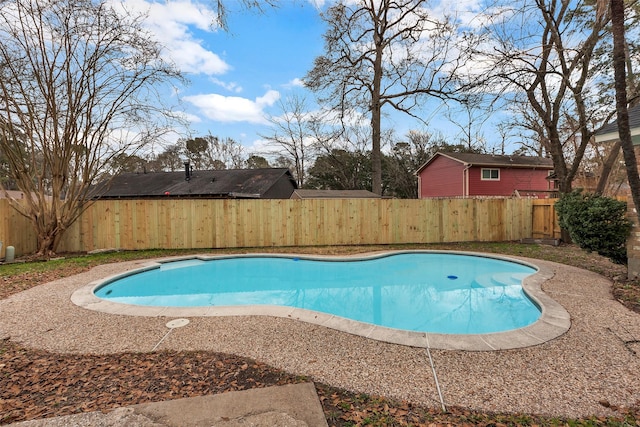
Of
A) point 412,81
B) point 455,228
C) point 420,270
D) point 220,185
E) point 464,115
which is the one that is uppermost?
point 412,81

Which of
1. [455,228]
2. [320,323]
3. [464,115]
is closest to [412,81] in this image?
[464,115]

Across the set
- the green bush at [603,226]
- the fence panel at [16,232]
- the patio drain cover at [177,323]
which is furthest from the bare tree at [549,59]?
the fence panel at [16,232]

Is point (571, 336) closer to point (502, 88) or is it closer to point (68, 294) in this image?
point (502, 88)

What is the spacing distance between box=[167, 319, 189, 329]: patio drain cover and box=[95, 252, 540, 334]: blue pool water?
56.9 inches

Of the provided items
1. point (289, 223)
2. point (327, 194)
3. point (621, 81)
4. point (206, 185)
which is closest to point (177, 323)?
point (289, 223)

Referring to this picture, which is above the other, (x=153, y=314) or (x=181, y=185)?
(x=181, y=185)

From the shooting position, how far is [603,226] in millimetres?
5430

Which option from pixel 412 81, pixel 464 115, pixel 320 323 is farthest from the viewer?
pixel 412 81

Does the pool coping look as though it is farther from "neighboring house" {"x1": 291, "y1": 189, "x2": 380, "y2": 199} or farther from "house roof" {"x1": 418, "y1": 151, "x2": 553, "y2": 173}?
"house roof" {"x1": 418, "y1": 151, "x2": 553, "y2": 173}

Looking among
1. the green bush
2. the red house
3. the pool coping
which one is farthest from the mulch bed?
the red house

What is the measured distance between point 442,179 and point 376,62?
9.96 meters

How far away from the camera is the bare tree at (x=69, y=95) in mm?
7504

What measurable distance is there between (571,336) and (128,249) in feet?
35.3

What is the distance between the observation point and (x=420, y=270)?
7738mm
